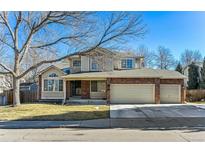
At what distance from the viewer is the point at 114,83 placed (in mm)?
27000

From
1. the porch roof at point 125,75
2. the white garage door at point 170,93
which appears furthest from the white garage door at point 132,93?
the white garage door at point 170,93

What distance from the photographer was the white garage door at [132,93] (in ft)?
88.4

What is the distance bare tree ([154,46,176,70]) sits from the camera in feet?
172

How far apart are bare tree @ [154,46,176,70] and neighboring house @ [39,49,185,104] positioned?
76.0 feet

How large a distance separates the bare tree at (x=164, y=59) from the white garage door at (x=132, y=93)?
25.9 meters

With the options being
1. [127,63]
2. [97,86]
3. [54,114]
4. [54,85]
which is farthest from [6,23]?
[127,63]

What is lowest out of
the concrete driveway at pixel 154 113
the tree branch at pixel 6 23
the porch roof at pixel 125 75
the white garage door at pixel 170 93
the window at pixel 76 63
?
the concrete driveway at pixel 154 113

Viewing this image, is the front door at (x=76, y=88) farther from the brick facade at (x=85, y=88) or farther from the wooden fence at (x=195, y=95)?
the wooden fence at (x=195, y=95)

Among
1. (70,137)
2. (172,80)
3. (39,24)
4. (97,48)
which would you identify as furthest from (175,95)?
(70,137)

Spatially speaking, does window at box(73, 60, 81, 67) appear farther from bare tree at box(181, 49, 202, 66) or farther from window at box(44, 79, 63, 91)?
bare tree at box(181, 49, 202, 66)

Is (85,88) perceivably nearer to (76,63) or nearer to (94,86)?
(94,86)

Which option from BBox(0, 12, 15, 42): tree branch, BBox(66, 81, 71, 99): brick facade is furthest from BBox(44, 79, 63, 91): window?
BBox(0, 12, 15, 42): tree branch
